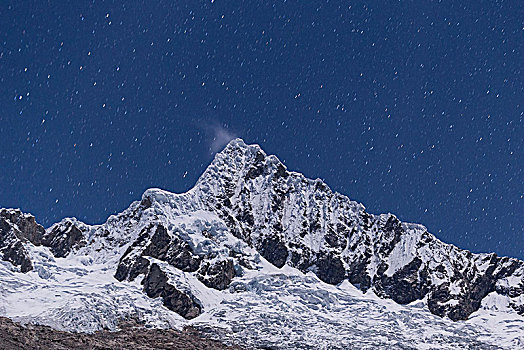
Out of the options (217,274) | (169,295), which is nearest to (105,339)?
(169,295)

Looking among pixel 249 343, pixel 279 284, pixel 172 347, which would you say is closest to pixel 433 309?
pixel 279 284

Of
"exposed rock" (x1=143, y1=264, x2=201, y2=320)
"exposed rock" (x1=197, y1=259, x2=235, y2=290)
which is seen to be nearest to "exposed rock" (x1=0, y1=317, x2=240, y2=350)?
"exposed rock" (x1=143, y1=264, x2=201, y2=320)

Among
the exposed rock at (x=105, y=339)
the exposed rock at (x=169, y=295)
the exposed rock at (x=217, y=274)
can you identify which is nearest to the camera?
the exposed rock at (x=105, y=339)

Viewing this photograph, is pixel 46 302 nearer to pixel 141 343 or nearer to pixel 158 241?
pixel 141 343

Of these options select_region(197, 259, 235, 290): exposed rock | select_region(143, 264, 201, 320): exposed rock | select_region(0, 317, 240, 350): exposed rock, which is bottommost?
select_region(0, 317, 240, 350): exposed rock

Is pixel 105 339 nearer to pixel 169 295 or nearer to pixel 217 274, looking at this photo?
pixel 169 295

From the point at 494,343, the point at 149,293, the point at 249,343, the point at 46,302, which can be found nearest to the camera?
the point at 249,343

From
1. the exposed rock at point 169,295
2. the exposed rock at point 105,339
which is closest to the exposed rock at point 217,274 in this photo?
the exposed rock at point 169,295

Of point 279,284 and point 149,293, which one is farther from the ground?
point 279,284

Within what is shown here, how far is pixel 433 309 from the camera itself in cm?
19375

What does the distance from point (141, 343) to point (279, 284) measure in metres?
71.2

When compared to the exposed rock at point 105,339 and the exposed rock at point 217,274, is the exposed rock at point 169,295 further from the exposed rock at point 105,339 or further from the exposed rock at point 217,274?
the exposed rock at point 105,339

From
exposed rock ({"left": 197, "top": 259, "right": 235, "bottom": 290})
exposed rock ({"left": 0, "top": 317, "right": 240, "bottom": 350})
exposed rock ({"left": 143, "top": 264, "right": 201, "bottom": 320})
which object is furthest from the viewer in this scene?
exposed rock ({"left": 197, "top": 259, "right": 235, "bottom": 290})

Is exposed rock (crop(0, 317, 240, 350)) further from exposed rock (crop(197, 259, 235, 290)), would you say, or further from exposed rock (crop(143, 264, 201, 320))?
exposed rock (crop(197, 259, 235, 290))
